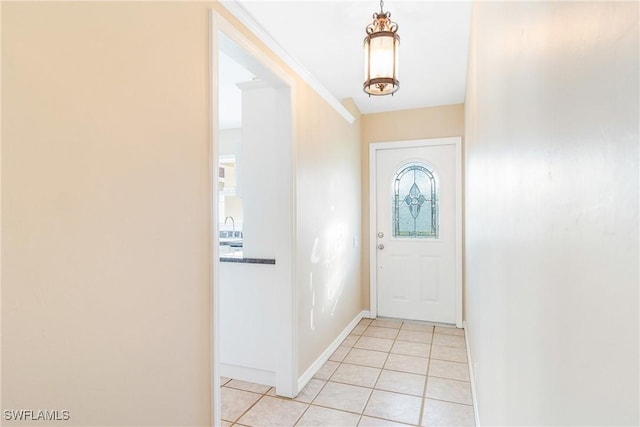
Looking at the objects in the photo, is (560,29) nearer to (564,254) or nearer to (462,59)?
(564,254)

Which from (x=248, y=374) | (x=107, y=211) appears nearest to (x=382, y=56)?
(x=107, y=211)

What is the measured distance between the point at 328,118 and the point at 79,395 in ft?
8.86

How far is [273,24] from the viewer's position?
7.31 feet

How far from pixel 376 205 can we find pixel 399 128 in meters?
0.95

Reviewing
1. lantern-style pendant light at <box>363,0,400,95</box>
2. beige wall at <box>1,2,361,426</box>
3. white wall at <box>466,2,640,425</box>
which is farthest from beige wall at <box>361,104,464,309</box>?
white wall at <box>466,2,640,425</box>

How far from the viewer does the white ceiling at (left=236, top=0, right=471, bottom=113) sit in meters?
2.08

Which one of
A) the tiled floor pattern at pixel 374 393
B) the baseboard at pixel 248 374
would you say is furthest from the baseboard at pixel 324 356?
the baseboard at pixel 248 374

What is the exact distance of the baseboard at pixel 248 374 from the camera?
2.58 metres

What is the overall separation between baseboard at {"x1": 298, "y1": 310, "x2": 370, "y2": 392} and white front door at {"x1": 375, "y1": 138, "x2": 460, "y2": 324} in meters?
0.52

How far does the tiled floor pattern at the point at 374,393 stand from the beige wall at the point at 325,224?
25 cm

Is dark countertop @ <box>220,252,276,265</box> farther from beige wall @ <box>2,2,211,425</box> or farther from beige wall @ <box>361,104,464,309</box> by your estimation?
beige wall @ <box>361,104,464,309</box>

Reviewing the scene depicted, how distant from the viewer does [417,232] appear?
4.04 meters

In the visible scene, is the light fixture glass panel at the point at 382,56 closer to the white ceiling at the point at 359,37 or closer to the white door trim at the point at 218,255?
the white ceiling at the point at 359,37

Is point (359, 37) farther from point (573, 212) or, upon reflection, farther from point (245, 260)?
point (573, 212)
